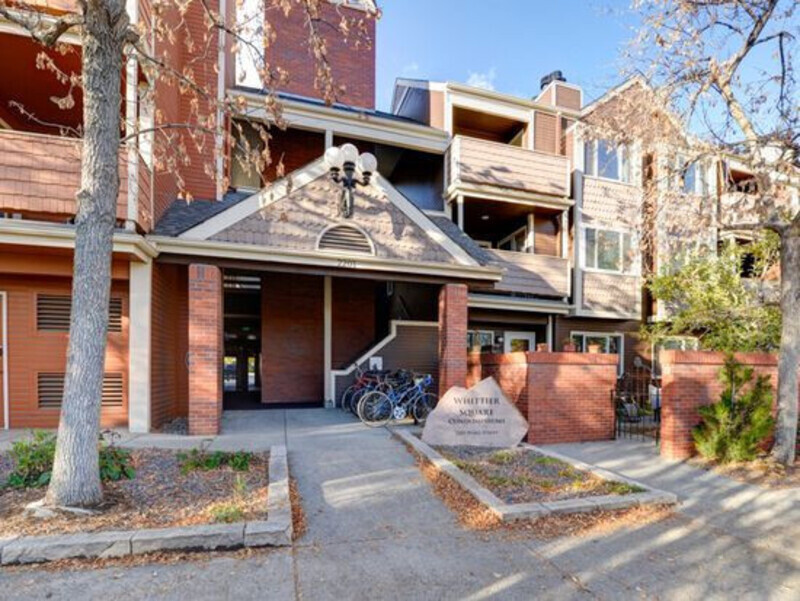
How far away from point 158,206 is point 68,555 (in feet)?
21.2

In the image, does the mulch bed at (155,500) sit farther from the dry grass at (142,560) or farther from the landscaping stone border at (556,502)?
the landscaping stone border at (556,502)

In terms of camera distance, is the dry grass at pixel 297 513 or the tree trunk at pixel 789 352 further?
the tree trunk at pixel 789 352

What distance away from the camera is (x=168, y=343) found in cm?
888

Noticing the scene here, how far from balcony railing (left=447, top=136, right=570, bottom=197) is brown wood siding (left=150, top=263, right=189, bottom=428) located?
7.24 m

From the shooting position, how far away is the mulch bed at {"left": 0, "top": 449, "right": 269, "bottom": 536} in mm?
3809

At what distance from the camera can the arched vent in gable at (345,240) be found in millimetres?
8328

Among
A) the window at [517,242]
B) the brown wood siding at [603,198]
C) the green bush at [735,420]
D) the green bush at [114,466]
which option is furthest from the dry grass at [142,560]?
the brown wood siding at [603,198]

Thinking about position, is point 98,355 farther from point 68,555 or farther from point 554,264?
point 554,264

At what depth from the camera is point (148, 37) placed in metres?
7.52

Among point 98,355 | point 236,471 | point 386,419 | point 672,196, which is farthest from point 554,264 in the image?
point 98,355

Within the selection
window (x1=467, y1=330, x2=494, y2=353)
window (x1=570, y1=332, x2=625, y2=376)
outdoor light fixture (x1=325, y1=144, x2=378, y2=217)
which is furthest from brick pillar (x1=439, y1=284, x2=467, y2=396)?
window (x1=570, y1=332, x2=625, y2=376)

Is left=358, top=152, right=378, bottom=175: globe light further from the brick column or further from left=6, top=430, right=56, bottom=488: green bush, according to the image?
left=6, top=430, right=56, bottom=488: green bush

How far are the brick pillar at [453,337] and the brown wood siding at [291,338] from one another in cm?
388

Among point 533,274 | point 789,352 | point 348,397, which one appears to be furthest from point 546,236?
point 789,352
